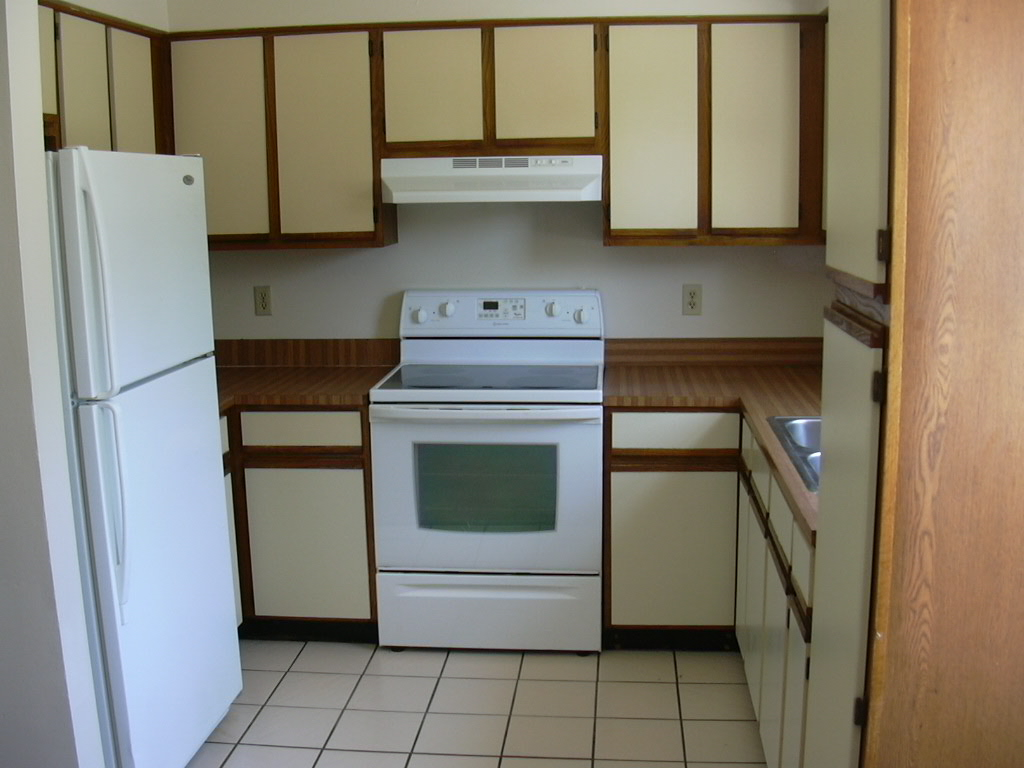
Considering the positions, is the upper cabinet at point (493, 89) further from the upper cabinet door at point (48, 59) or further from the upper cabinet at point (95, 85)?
the upper cabinet door at point (48, 59)

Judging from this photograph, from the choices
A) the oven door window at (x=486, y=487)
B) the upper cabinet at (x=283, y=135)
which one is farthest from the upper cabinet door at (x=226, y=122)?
the oven door window at (x=486, y=487)

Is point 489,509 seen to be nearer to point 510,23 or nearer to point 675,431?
point 675,431

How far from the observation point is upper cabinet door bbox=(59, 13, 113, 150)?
2.84m

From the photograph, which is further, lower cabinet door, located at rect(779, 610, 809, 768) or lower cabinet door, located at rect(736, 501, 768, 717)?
lower cabinet door, located at rect(736, 501, 768, 717)

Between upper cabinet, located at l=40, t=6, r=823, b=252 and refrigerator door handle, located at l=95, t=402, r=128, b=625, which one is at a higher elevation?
upper cabinet, located at l=40, t=6, r=823, b=252

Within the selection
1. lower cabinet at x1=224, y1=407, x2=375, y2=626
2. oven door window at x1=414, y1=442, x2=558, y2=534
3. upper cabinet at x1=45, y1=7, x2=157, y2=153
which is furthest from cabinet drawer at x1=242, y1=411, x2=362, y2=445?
upper cabinet at x1=45, y1=7, x2=157, y2=153

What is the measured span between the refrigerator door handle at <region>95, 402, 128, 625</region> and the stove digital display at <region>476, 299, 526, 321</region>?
1.60 meters

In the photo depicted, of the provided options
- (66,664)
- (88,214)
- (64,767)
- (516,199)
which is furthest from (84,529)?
(516,199)

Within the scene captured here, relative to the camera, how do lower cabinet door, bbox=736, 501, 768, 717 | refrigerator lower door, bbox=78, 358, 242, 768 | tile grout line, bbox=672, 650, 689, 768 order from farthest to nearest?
tile grout line, bbox=672, 650, 689, 768 → lower cabinet door, bbox=736, 501, 768, 717 → refrigerator lower door, bbox=78, 358, 242, 768

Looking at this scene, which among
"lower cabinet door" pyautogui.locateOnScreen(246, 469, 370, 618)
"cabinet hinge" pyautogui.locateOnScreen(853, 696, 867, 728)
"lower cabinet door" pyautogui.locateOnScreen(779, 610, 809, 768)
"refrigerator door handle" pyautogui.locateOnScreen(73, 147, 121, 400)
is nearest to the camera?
"cabinet hinge" pyautogui.locateOnScreen(853, 696, 867, 728)

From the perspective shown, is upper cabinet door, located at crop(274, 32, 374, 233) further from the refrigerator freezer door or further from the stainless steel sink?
the stainless steel sink

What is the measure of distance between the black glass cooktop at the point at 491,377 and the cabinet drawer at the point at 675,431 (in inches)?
6.3

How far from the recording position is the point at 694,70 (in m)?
3.25

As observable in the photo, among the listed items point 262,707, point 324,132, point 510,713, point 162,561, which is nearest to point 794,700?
point 510,713
